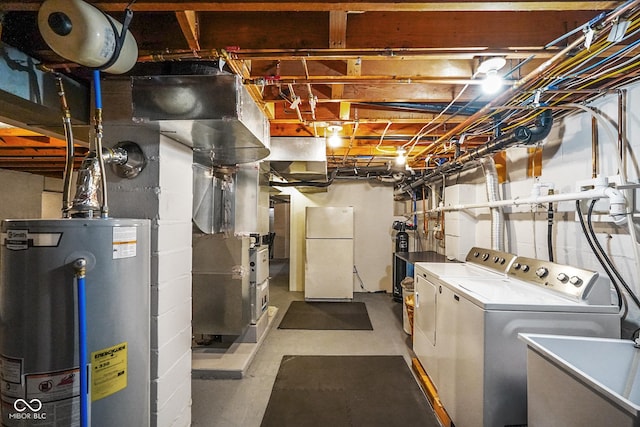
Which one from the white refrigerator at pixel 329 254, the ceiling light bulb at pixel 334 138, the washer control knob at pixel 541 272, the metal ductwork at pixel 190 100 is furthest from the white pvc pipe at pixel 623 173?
the white refrigerator at pixel 329 254

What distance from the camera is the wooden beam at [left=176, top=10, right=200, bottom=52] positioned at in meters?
1.24

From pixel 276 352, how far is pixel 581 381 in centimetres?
262

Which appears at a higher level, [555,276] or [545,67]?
[545,67]

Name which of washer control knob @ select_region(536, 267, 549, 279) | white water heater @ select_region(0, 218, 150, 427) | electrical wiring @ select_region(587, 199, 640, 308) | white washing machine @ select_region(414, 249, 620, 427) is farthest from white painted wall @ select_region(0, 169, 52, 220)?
electrical wiring @ select_region(587, 199, 640, 308)

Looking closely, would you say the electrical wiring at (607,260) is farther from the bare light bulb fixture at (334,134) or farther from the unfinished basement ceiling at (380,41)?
the bare light bulb fixture at (334,134)

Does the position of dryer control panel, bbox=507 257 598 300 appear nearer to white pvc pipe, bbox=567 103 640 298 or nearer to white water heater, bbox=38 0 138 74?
white pvc pipe, bbox=567 103 640 298

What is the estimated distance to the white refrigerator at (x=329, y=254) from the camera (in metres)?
4.91

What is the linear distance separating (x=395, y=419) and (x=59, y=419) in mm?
1902

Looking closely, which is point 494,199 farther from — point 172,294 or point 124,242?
point 124,242

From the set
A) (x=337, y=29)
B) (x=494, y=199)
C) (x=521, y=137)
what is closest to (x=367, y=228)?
(x=494, y=199)

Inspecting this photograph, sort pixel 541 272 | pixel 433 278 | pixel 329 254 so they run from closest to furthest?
pixel 541 272, pixel 433 278, pixel 329 254

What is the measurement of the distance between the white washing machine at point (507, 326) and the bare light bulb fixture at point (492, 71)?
1.07 meters

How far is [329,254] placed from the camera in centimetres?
497

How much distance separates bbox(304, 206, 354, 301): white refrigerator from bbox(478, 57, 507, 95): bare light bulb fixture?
138 inches
